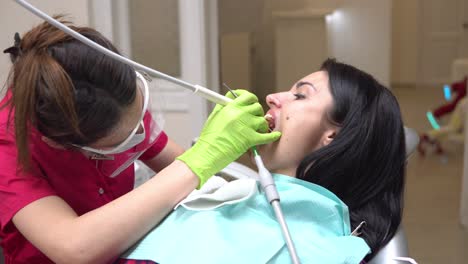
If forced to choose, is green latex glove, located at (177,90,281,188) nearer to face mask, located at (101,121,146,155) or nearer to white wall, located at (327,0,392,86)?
face mask, located at (101,121,146,155)

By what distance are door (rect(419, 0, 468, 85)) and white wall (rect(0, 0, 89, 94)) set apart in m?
Result: 6.63

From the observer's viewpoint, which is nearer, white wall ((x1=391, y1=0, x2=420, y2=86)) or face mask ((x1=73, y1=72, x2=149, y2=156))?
face mask ((x1=73, y1=72, x2=149, y2=156))

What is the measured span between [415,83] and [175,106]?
6361mm

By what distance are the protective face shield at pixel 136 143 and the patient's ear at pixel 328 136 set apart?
38 centimetres

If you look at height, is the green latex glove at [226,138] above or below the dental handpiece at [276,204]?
above

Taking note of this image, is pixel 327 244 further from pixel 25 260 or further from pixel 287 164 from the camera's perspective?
pixel 25 260

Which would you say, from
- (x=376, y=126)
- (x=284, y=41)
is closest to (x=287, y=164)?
(x=376, y=126)

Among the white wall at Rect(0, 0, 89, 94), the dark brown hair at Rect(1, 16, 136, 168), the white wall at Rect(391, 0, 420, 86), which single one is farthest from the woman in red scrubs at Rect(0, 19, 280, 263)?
the white wall at Rect(391, 0, 420, 86)

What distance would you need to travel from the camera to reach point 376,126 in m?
1.18

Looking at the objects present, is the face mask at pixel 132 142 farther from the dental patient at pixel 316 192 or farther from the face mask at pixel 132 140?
the dental patient at pixel 316 192

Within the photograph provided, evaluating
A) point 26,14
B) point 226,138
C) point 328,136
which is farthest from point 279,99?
point 26,14

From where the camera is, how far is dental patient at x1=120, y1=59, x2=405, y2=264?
1.04 m

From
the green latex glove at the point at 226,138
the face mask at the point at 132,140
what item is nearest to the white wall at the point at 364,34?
the green latex glove at the point at 226,138

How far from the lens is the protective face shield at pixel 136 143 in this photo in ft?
3.37
